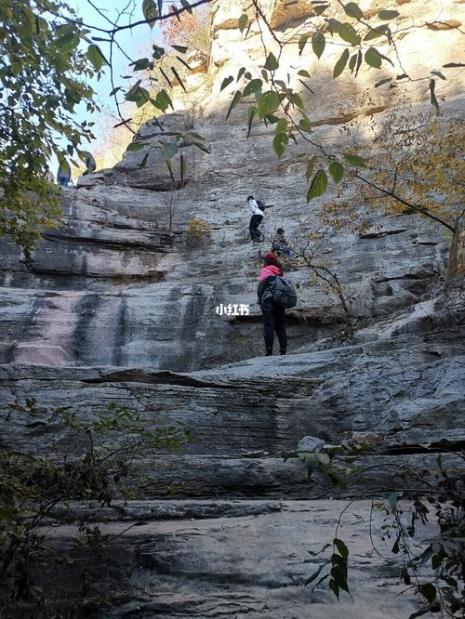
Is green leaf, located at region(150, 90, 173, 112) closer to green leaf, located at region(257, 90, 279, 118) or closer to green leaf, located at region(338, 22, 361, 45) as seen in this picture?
green leaf, located at region(257, 90, 279, 118)

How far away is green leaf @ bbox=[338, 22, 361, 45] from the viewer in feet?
8.10

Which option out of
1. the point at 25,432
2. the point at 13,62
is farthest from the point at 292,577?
the point at 13,62

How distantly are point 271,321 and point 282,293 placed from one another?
1.72ft

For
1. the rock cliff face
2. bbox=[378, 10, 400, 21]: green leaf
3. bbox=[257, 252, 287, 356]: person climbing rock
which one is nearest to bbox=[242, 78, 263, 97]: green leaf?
bbox=[378, 10, 400, 21]: green leaf

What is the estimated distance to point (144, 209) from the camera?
735 inches

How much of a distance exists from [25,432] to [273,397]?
2.47 metres

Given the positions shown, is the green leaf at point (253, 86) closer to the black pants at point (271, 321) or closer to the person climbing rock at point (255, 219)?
the black pants at point (271, 321)

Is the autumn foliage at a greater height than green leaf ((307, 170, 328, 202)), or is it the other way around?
the autumn foliage

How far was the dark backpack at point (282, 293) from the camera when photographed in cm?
964

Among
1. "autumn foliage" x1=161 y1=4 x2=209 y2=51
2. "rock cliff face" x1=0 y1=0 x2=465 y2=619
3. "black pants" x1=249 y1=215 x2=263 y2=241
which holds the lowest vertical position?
"rock cliff face" x1=0 y1=0 x2=465 y2=619

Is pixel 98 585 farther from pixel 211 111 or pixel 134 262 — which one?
pixel 211 111

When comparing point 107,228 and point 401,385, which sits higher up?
point 107,228

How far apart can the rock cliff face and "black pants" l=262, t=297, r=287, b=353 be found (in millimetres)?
726

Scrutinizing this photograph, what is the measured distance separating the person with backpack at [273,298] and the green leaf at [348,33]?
712 centimetres
